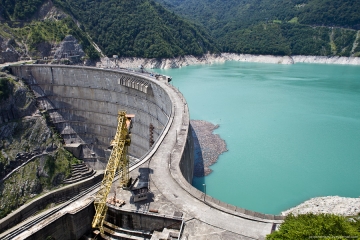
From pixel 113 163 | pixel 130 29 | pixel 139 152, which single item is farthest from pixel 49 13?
pixel 113 163

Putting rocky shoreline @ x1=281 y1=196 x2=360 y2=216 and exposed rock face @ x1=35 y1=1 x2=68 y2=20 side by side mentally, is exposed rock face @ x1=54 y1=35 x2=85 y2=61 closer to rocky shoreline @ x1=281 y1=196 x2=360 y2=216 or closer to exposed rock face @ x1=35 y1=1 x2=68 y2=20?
exposed rock face @ x1=35 y1=1 x2=68 y2=20

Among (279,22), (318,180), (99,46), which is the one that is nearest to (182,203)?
(318,180)

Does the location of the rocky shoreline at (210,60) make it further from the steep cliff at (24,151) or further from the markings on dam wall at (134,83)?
the markings on dam wall at (134,83)

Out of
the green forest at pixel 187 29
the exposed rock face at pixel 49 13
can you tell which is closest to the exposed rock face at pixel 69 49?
the green forest at pixel 187 29

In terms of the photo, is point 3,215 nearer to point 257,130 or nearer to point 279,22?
point 257,130

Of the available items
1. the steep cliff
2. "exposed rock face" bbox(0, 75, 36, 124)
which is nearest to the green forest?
"exposed rock face" bbox(0, 75, 36, 124)
